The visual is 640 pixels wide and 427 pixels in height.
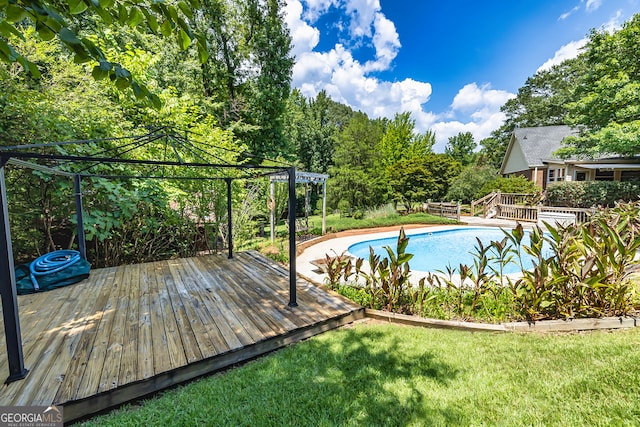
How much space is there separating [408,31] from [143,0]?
1298 centimetres

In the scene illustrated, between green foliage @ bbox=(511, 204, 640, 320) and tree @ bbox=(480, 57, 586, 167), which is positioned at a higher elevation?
tree @ bbox=(480, 57, 586, 167)

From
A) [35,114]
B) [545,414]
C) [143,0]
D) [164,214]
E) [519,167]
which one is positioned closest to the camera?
[143,0]

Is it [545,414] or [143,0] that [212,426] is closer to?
[545,414]

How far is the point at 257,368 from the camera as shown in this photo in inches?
98.0

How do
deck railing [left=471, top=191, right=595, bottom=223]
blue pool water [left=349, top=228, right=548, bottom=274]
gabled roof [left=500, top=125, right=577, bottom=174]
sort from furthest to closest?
gabled roof [left=500, top=125, right=577, bottom=174]
deck railing [left=471, top=191, right=595, bottom=223]
blue pool water [left=349, top=228, right=548, bottom=274]

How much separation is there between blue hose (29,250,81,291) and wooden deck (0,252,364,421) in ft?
1.10

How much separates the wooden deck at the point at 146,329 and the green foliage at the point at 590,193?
15379mm

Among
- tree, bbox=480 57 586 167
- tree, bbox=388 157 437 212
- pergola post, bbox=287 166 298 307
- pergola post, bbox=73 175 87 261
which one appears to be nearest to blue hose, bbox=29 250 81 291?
pergola post, bbox=73 175 87 261

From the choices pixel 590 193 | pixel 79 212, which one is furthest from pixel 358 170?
pixel 79 212

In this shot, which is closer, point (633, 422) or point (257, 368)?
point (633, 422)

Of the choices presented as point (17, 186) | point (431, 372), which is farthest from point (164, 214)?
point (431, 372)

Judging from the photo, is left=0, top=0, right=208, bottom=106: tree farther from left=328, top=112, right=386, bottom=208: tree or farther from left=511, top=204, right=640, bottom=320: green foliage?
left=328, top=112, right=386, bottom=208: tree

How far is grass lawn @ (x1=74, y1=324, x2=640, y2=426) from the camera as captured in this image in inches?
71.6

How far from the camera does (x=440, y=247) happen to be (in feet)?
33.3
